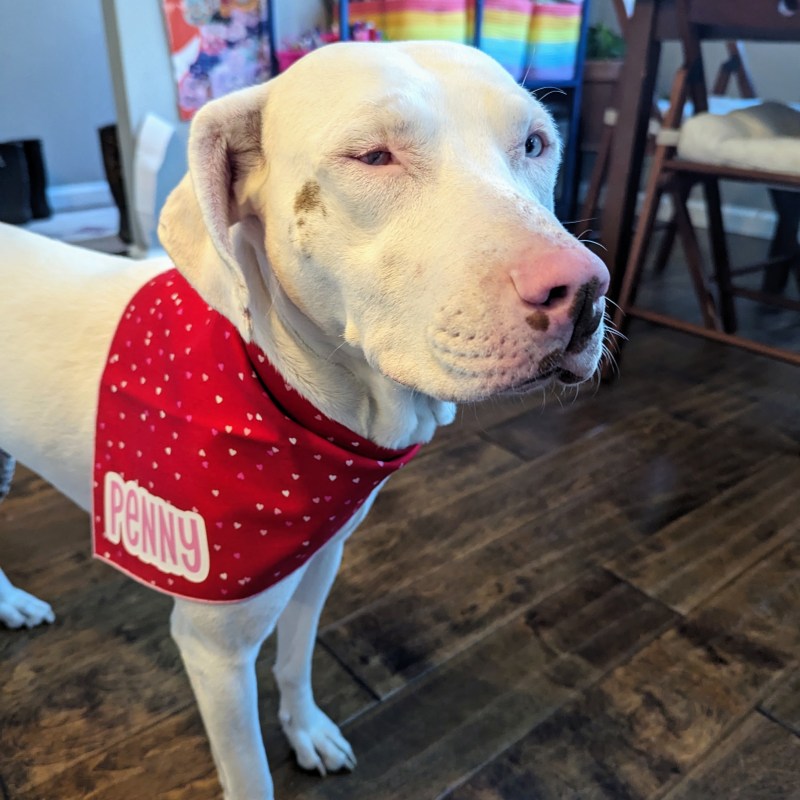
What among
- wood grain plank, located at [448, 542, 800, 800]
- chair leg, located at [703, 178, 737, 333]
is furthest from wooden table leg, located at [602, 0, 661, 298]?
wood grain plank, located at [448, 542, 800, 800]

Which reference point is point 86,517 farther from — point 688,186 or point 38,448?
point 688,186

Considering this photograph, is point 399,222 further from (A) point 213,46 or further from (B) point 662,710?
(A) point 213,46

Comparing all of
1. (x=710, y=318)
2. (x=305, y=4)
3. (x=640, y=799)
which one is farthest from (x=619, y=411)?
(x=305, y=4)

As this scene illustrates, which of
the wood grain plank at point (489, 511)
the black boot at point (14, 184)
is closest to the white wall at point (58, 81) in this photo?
the black boot at point (14, 184)

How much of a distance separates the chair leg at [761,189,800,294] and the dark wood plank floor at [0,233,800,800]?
1.38 m

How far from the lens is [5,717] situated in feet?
3.90

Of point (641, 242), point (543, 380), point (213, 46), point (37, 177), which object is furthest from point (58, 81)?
point (543, 380)

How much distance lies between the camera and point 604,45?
3.76m

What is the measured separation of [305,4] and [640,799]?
2.77 meters

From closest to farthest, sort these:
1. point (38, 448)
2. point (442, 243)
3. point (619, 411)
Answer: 1. point (442, 243)
2. point (38, 448)
3. point (619, 411)

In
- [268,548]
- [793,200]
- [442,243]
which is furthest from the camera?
[793,200]

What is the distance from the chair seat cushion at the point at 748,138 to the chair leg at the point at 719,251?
290mm

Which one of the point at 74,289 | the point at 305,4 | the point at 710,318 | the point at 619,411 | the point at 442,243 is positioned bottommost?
the point at 619,411

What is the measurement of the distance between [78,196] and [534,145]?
354 centimetres
